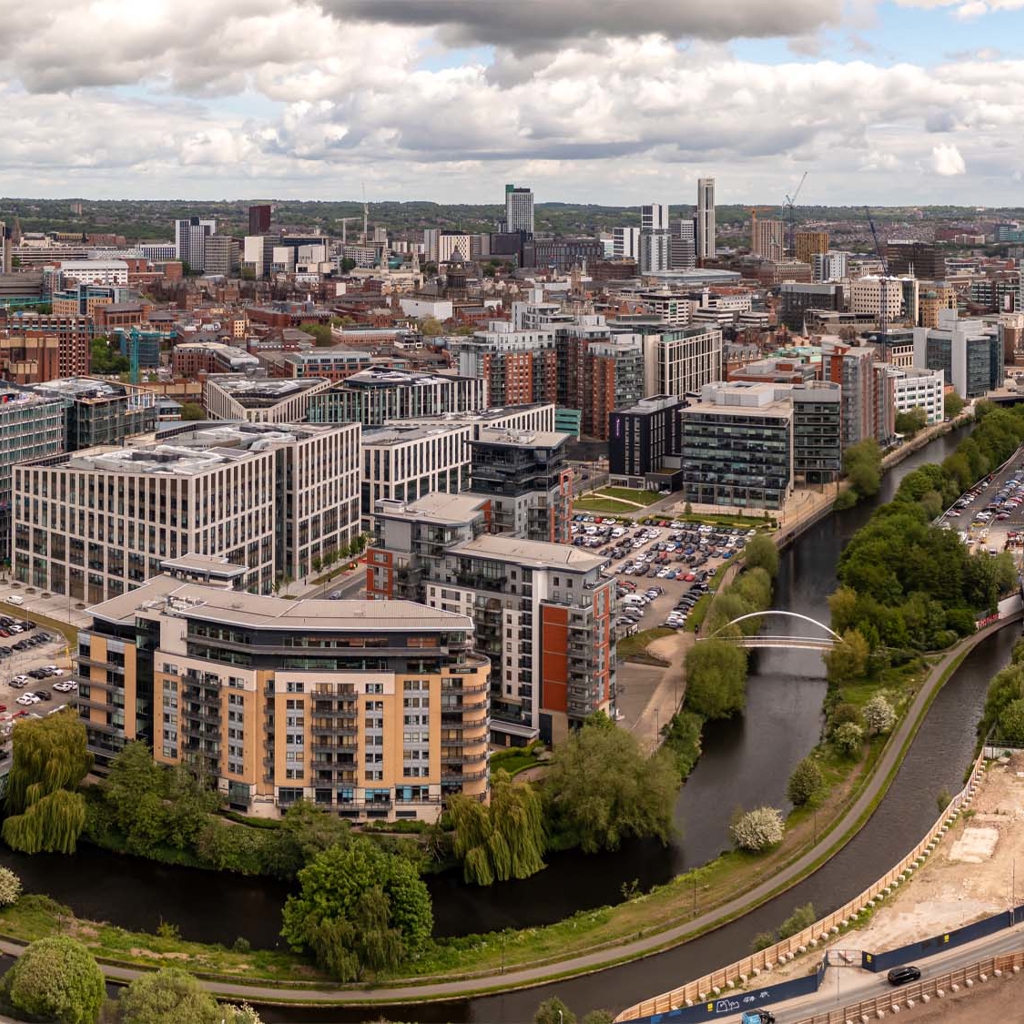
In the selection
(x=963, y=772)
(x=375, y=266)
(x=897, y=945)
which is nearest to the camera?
(x=897, y=945)

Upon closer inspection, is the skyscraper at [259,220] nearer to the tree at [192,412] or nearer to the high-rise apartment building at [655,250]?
the high-rise apartment building at [655,250]

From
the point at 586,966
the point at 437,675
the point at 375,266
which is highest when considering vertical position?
the point at 375,266

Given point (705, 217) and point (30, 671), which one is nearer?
point (30, 671)

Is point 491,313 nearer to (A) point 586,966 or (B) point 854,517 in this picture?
(B) point 854,517

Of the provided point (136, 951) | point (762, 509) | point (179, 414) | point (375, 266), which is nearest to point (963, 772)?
point (136, 951)

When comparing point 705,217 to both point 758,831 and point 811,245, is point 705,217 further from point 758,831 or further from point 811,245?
point 758,831

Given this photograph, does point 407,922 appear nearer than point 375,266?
Yes

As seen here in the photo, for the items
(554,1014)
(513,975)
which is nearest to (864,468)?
(513,975)
